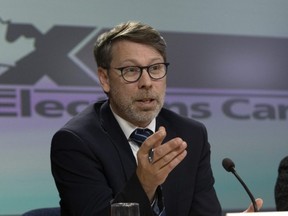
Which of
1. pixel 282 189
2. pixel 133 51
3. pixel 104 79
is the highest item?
pixel 133 51

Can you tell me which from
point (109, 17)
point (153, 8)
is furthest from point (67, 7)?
point (153, 8)

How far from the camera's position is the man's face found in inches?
105

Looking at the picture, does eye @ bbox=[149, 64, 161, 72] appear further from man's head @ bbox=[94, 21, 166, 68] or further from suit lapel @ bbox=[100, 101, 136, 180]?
suit lapel @ bbox=[100, 101, 136, 180]

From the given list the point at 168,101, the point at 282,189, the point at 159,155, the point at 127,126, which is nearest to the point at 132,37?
the point at 127,126

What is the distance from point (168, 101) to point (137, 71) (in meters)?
1.58

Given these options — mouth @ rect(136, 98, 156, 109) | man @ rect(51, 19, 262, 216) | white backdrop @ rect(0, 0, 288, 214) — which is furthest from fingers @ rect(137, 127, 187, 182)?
white backdrop @ rect(0, 0, 288, 214)

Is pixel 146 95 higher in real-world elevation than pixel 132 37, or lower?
lower

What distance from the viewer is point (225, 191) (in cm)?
429

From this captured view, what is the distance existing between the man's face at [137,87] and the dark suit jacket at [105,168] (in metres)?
0.11

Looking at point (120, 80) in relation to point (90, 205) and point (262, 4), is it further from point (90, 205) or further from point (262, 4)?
point (262, 4)

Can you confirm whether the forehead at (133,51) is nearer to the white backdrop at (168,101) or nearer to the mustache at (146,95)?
the mustache at (146,95)

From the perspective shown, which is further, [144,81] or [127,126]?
[127,126]

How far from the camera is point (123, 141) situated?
8.85 feet

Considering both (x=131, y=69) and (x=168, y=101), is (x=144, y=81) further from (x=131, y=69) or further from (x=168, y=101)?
(x=168, y=101)
